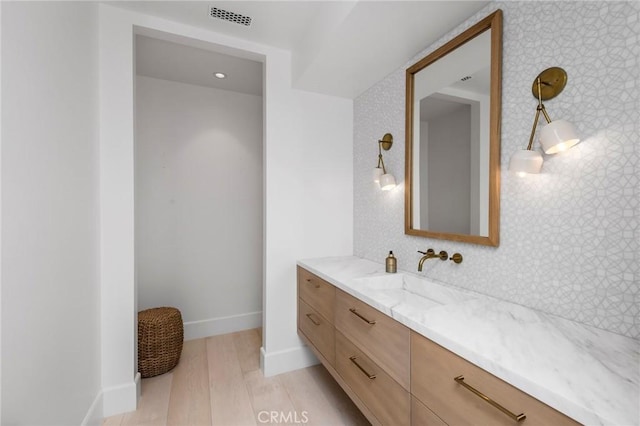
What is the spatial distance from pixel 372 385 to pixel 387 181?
1.23m

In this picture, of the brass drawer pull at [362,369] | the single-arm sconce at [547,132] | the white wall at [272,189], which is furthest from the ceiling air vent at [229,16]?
the brass drawer pull at [362,369]

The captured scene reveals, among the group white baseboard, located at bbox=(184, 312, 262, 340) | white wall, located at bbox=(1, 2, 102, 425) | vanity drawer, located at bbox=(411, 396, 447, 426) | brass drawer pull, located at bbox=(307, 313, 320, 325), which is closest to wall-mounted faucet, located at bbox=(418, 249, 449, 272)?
vanity drawer, located at bbox=(411, 396, 447, 426)

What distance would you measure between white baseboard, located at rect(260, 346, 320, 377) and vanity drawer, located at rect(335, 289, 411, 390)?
0.85 metres

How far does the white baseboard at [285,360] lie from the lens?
2143 millimetres

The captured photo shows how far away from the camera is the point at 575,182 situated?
3.31 ft

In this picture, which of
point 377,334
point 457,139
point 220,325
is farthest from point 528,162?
point 220,325

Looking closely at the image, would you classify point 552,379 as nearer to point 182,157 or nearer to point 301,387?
point 301,387

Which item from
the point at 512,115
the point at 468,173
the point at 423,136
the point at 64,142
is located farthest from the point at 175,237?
the point at 512,115

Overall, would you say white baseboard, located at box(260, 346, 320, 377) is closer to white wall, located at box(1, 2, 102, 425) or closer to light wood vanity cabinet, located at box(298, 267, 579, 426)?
light wood vanity cabinet, located at box(298, 267, 579, 426)

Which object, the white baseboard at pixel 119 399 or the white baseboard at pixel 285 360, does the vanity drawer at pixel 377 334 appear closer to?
the white baseboard at pixel 285 360

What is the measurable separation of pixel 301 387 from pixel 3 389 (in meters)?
1.59

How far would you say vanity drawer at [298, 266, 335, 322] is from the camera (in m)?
1.71
